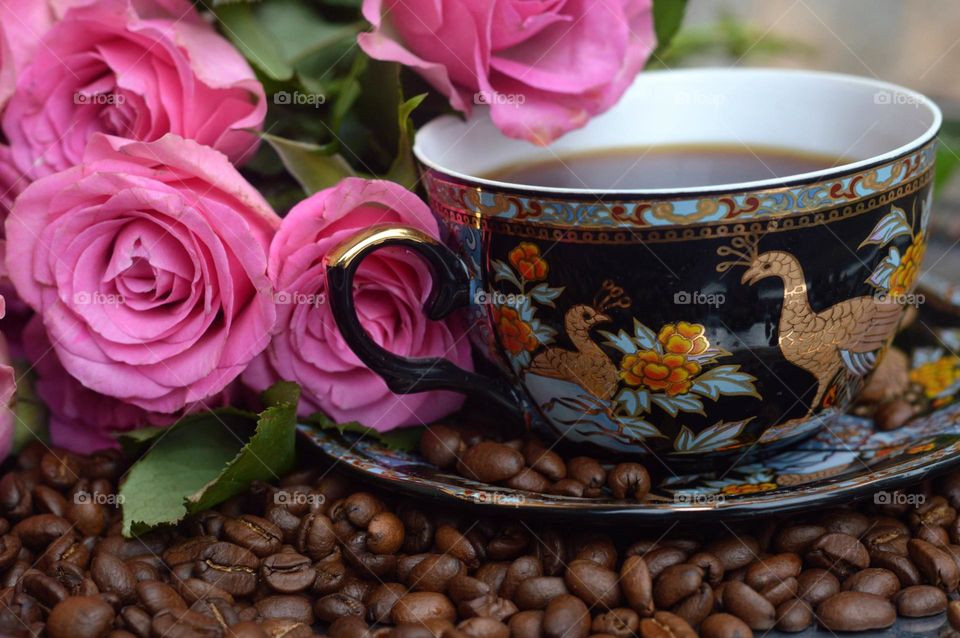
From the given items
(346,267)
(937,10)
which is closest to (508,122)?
(346,267)

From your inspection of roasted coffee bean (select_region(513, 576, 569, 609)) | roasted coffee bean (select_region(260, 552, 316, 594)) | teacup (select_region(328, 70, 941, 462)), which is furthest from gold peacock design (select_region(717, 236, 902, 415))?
roasted coffee bean (select_region(260, 552, 316, 594))

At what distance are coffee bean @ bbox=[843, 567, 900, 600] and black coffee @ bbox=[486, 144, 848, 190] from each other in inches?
12.3

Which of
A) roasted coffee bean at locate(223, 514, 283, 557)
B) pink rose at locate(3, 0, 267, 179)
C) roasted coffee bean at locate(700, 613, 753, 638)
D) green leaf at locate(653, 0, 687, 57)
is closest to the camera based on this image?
roasted coffee bean at locate(700, 613, 753, 638)

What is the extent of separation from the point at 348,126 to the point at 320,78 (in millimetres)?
66

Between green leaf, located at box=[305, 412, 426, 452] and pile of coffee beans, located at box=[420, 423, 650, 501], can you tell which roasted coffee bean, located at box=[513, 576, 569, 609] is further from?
green leaf, located at box=[305, 412, 426, 452]

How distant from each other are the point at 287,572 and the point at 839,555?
361 millimetres

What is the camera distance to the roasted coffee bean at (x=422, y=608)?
63cm

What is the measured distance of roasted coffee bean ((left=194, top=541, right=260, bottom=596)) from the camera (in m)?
0.67

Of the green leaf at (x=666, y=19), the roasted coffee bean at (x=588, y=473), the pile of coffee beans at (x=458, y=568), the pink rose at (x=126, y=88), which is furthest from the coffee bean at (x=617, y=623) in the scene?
the green leaf at (x=666, y=19)

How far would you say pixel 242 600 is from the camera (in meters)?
0.67

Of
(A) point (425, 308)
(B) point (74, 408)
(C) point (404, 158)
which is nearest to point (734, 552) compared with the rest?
(A) point (425, 308)

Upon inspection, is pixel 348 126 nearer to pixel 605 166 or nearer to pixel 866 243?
pixel 605 166

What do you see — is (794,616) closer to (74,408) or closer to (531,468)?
(531,468)

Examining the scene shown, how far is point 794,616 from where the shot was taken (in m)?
0.62
